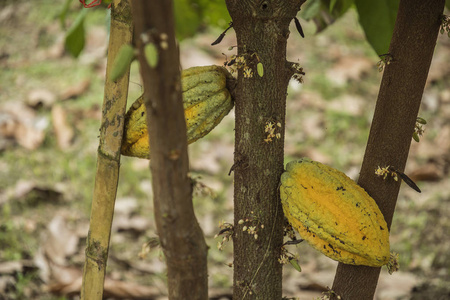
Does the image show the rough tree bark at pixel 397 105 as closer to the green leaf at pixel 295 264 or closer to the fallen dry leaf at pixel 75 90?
the green leaf at pixel 295 264

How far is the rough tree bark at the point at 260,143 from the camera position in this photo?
0.96 m

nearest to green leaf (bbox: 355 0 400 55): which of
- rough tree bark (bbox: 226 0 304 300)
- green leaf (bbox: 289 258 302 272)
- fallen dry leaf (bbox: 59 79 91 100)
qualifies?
rough tree bark (bbox: 226 0 304 300)

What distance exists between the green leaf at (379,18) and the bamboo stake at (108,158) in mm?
641

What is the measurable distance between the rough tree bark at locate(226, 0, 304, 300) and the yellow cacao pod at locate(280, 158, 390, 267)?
50mm

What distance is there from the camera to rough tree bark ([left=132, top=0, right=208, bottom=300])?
2.08 ft

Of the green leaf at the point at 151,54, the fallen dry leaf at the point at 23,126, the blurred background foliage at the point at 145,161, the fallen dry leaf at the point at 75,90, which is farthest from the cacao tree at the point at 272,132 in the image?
the fallen dry leaf at the point at 75,90

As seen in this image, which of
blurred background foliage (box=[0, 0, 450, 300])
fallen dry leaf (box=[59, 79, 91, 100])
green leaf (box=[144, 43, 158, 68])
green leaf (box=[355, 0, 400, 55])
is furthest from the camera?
fallen dry leaf (box=[59, 79, 91, 100])

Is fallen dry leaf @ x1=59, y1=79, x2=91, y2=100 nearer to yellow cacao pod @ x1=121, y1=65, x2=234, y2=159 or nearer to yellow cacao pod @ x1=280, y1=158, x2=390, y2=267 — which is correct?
yellow cacao pod @ x1=121, y1=65, x2=234, y2=159

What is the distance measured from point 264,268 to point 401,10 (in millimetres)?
585

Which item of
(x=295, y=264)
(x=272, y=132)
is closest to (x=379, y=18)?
(x=272, y=132)

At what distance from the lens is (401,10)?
1017 mm

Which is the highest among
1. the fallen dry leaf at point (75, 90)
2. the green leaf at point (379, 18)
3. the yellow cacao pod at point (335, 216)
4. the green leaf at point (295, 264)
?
the fallen dry leaf at point (75, 90)

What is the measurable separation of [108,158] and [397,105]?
57cm

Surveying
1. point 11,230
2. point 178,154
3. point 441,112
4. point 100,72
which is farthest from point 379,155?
point 100,72
